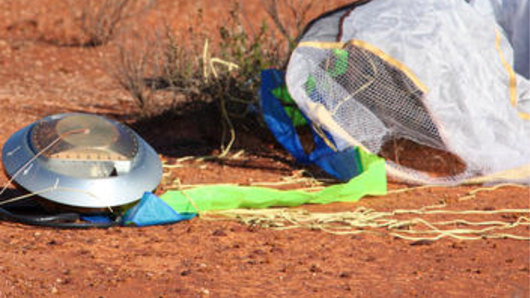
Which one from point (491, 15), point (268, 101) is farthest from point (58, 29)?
point (491, 15)

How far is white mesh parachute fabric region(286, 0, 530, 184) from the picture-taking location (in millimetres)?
4652

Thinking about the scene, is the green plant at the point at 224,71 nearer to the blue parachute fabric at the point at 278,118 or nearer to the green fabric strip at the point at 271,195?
the blue parachute fabric at the point at 278,118

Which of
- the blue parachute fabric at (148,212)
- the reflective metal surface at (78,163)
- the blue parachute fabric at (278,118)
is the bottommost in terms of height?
the blue parachute fabric at (278,118)

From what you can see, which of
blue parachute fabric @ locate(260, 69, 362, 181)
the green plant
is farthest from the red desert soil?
the green plant

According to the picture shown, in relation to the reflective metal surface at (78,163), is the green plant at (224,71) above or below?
below

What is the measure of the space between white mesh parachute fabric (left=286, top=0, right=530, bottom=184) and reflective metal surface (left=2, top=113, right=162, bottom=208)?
48.9 inches

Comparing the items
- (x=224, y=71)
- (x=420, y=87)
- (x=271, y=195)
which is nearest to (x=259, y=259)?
(x=271, y=195)

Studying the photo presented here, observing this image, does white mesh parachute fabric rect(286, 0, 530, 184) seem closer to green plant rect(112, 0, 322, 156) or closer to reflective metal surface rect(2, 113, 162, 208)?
green plant rect(112, 0, 322, 156)

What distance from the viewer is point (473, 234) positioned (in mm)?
3881

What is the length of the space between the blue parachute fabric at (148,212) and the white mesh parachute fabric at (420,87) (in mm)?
1267

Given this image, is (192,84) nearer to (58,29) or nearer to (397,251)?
(397,251)

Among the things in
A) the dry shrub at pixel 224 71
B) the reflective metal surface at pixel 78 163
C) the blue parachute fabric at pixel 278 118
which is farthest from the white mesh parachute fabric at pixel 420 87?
the reflective metal surface at pixel 78 163

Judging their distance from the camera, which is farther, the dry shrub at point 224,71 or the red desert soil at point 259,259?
the dry shrub at point 224,71

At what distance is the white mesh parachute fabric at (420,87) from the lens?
465 centimetres
